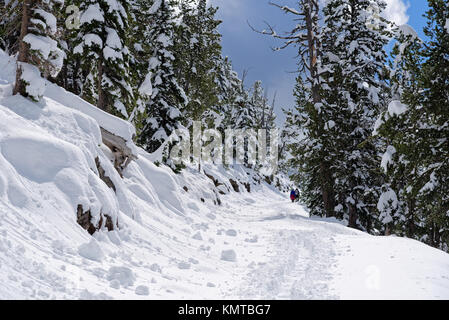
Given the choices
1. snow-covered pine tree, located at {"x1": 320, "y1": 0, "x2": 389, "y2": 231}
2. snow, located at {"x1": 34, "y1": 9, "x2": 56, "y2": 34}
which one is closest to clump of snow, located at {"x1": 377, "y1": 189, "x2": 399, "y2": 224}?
snow-covered pine tree, located at {"x1": 320, "y1": 0, "x2": 389, "y2": 231}

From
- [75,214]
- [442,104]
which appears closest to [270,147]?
[442,104]

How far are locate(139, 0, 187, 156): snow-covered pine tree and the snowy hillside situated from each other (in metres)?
10.0

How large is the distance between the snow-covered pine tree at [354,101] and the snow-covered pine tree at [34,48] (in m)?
12.4

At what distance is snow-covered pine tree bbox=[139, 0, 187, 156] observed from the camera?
2048 cm

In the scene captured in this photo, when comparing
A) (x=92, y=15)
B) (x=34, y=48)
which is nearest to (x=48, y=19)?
(x=34, y=48)

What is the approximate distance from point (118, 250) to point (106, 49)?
11909 millimetres

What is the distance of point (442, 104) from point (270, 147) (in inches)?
1896

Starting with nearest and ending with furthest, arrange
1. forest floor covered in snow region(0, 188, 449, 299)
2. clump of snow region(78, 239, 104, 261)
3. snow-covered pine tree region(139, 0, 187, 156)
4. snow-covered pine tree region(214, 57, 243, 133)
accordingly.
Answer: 1. forest floor covered in snow region(0, 188, 449, 299)
2. clump of snow region(78, 239, 104, 261)
3. snow-covered pine tree region(139, 0, 187, 156)
4. snow-covered pine tree region(214, 57, 243, 133)

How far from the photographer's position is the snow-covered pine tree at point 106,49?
→ 48.8 feet

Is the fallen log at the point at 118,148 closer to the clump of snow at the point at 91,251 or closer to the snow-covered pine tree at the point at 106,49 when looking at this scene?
the snow-covered pine tree at the point at 106,49

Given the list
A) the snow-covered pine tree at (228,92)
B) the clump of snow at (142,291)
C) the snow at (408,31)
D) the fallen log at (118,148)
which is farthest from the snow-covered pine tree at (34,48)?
the snow-covered pine tree at (228,92)

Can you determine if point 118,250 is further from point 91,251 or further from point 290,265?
point 290,265

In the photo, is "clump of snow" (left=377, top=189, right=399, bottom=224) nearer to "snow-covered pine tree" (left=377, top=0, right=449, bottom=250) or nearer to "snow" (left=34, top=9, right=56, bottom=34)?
"snow-covered pine tree" (left=377, top=0, right=449, bottom=250)

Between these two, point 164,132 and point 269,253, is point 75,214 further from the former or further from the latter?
point 164,132
